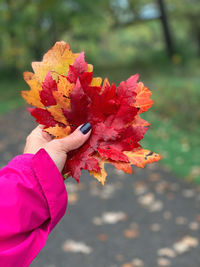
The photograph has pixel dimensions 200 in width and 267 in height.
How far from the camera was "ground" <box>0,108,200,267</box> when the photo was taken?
361 centimetres

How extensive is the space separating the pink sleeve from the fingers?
7 cm

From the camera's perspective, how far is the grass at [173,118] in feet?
21.0

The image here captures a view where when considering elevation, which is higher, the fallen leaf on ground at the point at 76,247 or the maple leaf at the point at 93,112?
the maple leaf at the point at 93,112

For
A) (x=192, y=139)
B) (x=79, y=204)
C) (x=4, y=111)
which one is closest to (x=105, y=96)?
(x=79, y=204)

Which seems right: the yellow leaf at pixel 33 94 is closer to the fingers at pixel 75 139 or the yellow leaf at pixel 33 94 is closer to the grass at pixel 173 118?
the fingers at pixel 75 139

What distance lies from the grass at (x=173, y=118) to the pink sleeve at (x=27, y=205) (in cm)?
458

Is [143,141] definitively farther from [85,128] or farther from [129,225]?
[85,128]

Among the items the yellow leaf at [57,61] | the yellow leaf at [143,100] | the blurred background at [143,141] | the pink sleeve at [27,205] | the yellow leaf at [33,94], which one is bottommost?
the blurred background at [143,141]

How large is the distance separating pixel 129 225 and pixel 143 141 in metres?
3.73

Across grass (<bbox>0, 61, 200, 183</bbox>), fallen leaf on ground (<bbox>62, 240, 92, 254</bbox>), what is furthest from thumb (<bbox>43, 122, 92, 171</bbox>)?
grass (<bbox>0, 61, 200, 183</bbox>)

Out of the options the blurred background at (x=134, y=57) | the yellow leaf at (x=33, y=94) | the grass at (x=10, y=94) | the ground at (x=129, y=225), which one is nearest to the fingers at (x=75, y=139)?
the yellow leaf at (x=33, y=94)

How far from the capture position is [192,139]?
775cm

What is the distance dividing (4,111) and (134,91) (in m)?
11.2

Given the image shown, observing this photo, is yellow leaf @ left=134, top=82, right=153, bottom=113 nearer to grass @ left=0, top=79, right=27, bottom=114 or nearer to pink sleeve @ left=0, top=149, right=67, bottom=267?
pink sleeve @ left=0, top=149, right=67, bottom=267
